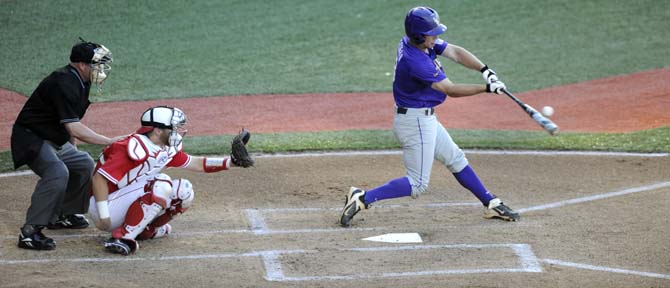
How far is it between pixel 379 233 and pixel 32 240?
2.70 meters

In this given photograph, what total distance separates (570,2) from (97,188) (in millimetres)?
13718

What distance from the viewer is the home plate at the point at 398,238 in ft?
23.9

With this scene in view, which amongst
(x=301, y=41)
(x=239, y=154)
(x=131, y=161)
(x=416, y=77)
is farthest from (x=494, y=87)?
(x=301, y=41)

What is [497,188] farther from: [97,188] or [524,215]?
[97,188]

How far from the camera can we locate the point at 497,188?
9.05m

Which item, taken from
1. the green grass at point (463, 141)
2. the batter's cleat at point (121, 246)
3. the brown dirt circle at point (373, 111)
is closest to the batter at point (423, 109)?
the batter's cleat at point (121, 246)

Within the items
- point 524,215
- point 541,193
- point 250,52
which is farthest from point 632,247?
point 250,52

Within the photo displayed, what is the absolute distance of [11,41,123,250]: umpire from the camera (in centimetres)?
687

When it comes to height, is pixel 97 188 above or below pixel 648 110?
above

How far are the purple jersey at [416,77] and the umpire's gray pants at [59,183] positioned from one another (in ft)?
8.68

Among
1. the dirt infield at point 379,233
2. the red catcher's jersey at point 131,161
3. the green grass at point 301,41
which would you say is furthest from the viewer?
the green grass at point 301,41

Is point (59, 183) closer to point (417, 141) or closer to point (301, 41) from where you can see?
point (417, 141)

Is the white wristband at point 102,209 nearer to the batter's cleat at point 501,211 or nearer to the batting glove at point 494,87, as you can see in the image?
the batting glove at point 494,87

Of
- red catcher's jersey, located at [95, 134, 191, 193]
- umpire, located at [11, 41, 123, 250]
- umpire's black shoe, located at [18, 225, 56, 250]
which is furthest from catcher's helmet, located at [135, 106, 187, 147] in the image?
umpire's black shoe, located at [18, 225, 56, 250]
